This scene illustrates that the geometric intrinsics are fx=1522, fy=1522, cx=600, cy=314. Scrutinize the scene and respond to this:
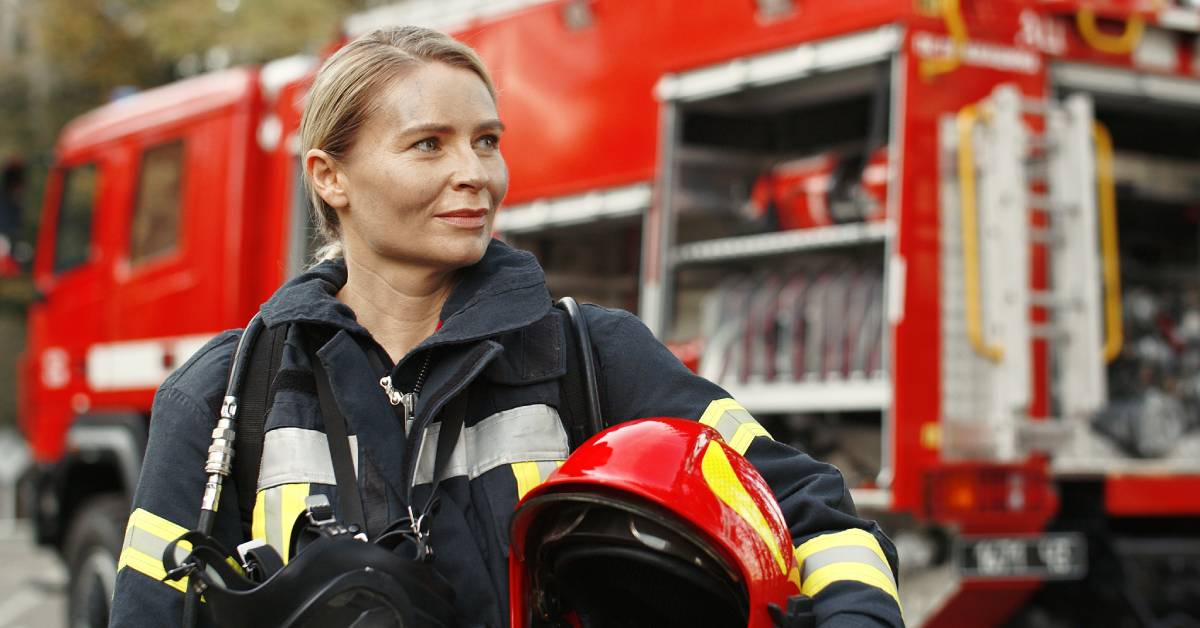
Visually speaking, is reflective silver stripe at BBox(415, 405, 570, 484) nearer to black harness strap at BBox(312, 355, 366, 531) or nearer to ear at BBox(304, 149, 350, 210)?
black harness strap at BBox(312, 355, 366, 531)

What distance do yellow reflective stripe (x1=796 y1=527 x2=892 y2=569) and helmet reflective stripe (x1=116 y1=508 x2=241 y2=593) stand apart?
685 mm

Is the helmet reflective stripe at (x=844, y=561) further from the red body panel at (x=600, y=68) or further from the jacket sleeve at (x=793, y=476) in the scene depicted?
the red body panel at (x=600, y=68)

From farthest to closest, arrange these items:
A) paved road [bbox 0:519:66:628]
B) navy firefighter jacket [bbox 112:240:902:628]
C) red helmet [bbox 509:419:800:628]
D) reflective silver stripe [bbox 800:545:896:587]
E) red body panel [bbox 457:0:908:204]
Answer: paved road [bbox 0:519:66:628], red body panel [bbox 457:0:908:204], navy firefighter jacket [bbox 112:240:902:628], reflective silver stripe [bbox 800:545:896:587], red helmet [bbox 509:419:800:628]

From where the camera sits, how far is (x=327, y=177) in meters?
2.10

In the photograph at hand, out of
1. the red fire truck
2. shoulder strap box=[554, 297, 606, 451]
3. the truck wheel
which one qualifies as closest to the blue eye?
shoulder strap box=[554, 297, 606, 451]

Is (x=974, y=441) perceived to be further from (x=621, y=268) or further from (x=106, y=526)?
(x=106, y=526)

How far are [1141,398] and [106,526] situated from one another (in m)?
4.24

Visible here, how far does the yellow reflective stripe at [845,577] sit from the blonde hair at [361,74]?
2.58 feet

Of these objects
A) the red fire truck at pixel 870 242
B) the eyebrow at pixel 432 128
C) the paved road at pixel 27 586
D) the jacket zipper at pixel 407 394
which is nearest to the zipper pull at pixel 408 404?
the jacket zipper at pixel 407 394

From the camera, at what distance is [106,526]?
6488mm

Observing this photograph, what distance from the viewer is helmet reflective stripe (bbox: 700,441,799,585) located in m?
1.64

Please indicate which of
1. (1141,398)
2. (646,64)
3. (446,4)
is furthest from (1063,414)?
(446,4)

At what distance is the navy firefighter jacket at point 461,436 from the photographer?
1862 mm

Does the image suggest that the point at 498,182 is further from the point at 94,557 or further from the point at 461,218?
the point at 94,557
